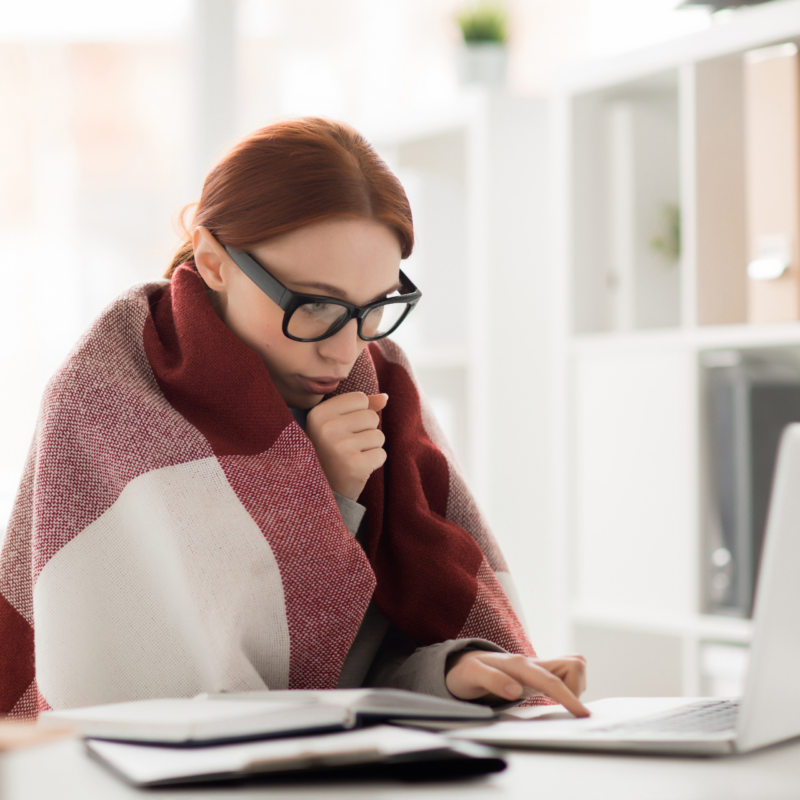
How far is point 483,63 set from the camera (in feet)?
7.45

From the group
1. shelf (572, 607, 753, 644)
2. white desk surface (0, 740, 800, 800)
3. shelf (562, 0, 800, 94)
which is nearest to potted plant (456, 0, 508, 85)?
shelf (562, 0, 800, 94)

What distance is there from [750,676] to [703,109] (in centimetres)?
131

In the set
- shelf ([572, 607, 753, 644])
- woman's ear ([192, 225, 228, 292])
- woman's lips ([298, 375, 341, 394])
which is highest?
woman's ear ([192, 225, 228, 292])

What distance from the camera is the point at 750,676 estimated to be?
0.63 meters

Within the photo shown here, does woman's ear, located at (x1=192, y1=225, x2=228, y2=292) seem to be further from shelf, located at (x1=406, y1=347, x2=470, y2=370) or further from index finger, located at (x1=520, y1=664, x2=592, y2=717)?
shelf, located at (x1=406, y1=347, x2=470, y2=370)

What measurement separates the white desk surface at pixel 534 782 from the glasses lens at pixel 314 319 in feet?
1.66

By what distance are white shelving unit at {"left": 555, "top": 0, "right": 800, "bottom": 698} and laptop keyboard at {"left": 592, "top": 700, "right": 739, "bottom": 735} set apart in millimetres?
900

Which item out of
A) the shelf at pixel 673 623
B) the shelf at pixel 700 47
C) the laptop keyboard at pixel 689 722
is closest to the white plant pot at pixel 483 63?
the shelf at pixel 700 47

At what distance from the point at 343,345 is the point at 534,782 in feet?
1.84

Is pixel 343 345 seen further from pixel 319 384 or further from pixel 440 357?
pixel 440 357

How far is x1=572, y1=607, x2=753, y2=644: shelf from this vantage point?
5.47 ft

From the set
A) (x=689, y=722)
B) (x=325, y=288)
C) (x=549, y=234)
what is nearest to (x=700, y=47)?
(x=549, y=234)

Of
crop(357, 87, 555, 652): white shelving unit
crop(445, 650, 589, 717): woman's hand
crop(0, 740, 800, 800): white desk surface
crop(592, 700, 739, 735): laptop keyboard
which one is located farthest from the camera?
crop(357, 87, 555, 652): white shelving unit

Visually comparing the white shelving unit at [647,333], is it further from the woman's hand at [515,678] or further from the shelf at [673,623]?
the woman's hand at [515,678]
